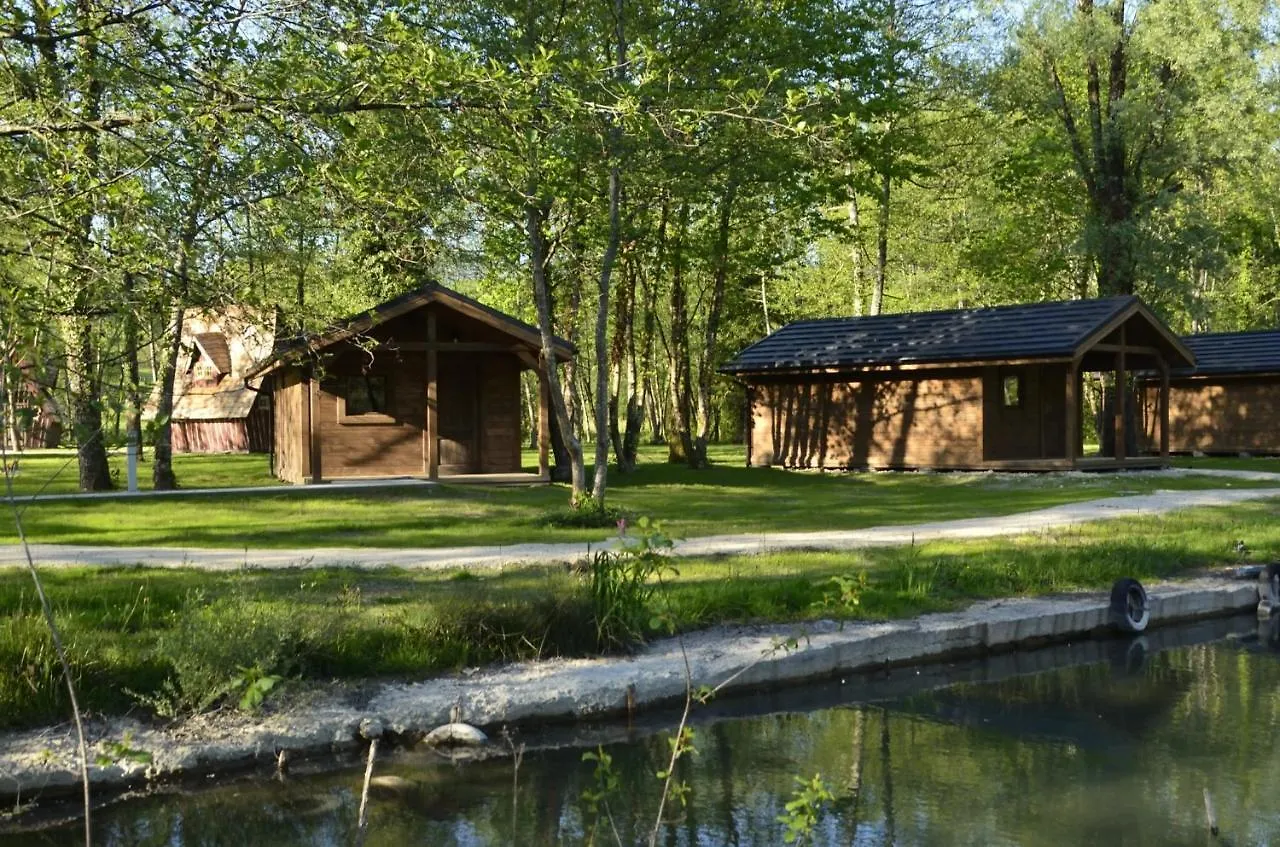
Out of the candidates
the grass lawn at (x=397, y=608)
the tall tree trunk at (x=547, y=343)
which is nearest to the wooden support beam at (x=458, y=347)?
the tall tree trunk at (x=547, y=343)

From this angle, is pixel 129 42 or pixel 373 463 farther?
pixel 373 463

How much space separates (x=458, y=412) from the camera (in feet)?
91.1

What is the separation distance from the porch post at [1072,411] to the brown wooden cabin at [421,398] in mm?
11150

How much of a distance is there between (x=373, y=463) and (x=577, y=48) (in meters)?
10.2

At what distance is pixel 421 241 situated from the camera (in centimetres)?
1467

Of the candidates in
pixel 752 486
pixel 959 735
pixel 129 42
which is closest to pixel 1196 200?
pixel 752 486

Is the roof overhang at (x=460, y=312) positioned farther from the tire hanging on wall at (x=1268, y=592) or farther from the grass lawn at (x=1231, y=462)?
the grass lawn at (x=1231, y=462)

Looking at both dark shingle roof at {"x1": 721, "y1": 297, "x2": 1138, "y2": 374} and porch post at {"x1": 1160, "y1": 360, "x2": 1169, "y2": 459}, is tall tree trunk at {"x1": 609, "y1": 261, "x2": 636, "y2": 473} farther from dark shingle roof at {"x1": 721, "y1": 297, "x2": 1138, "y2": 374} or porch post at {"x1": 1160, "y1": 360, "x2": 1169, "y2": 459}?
porch post at {"x1": 1160, "y1": 360, "x2": 1169, "y2": 459}

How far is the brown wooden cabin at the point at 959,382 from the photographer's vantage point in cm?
2972

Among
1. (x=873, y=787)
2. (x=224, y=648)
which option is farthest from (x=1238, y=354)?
(x=224, y=648)

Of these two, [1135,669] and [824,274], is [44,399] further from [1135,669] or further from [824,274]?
[824,274]

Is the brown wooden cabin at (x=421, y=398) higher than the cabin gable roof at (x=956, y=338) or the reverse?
the reverse

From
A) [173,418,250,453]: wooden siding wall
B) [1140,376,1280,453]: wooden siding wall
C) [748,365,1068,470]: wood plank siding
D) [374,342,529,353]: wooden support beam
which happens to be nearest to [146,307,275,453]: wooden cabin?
[173,418,250,453]: wooden siding wall

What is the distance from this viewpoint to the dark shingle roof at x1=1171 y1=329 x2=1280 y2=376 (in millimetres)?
36647
